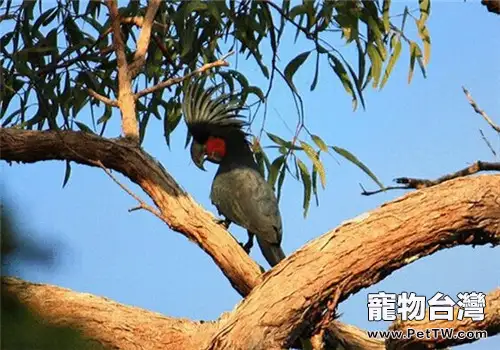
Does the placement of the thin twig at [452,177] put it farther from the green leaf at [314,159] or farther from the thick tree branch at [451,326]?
the green leaf at [314,159]

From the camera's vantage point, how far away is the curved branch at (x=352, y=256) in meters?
2.01

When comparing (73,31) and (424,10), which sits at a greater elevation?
(73,31)

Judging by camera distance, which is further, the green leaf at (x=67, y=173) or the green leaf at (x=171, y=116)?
the green leaf at (x=171, y=116)

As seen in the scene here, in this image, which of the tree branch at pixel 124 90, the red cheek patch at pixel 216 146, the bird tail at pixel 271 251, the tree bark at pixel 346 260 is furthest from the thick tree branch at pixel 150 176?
the red cheek patch at pixel 216 146

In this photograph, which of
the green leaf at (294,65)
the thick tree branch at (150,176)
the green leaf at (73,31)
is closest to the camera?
the thick tree branch at (150,176)

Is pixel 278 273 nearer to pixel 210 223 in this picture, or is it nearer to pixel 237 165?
pixel 210 223

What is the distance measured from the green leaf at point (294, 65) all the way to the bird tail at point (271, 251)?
580mm

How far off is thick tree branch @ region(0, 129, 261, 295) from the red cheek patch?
50cm

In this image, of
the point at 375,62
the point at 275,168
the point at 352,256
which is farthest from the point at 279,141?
the point at 352,256

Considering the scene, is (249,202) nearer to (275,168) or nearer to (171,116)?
(275,168)

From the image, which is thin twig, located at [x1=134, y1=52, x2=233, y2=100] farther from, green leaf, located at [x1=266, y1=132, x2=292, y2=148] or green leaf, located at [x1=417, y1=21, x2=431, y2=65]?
green leaf, located at [x1=417, y1=21, x2=431, y2=65]

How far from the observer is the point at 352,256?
202 centimetres

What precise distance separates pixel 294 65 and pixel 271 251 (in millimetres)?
680

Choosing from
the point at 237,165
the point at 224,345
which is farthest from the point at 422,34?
the point at 224,345
